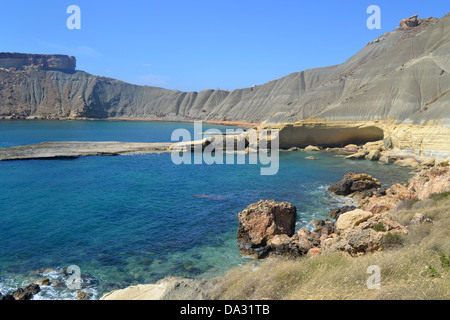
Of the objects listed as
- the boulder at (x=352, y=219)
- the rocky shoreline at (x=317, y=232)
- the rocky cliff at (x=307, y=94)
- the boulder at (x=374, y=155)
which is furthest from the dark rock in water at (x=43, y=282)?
the boulder at (x=374, y=155)

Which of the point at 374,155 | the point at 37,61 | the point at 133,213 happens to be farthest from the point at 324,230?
the point at 37,61

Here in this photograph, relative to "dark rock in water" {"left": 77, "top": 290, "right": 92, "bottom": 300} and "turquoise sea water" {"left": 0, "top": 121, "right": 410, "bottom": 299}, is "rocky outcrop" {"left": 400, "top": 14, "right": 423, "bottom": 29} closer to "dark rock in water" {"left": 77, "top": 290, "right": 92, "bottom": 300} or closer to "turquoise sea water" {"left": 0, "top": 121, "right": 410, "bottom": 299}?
"turquoise sea water" {"left": 0, "top": 121, "right": 410, "bottom": 299}

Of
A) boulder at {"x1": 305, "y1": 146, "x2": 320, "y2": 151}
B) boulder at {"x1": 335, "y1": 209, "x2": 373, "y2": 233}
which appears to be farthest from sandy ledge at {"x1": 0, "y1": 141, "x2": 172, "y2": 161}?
boulder at {"x1": 335, "y1": 209, "x2": 373, "y2": 233}

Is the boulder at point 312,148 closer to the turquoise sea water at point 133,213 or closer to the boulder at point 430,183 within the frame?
the turquoise sea water at point 133,213

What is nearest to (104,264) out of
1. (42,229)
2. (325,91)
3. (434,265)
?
(42,229)

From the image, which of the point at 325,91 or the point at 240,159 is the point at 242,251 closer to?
the point at 240,159

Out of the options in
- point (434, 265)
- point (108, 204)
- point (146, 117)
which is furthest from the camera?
point (146, 117)

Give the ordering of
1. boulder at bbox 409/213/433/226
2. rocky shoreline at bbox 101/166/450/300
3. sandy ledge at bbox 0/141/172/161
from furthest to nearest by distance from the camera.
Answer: sandy ledge at bbox 0/141/172/161
boulder at bbox 409/213/433/226
rocky shoreline at bbox 101/166/450/300
